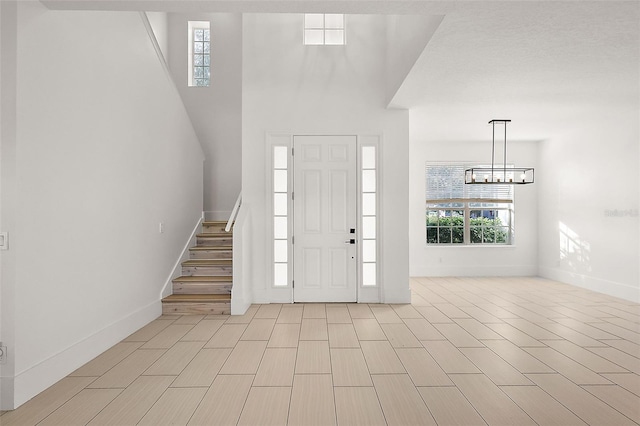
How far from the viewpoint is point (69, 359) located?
3.32 meters

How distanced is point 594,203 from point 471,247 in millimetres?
2393

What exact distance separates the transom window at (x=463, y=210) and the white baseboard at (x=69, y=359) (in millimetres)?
6180

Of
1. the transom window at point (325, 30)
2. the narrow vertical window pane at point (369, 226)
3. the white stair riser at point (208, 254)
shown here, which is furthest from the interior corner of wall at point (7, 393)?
the transom window at point (325, 30)

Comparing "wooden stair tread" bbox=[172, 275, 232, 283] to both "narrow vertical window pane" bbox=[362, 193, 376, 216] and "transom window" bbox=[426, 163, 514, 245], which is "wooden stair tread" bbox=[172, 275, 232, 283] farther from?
"transom window" bbox=[426, 163, 514, 245]

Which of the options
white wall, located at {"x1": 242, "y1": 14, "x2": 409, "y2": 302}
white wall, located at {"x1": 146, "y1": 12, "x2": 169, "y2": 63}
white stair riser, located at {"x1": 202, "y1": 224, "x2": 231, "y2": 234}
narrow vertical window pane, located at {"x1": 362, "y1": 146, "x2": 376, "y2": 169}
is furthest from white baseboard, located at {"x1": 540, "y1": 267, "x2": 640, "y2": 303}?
white wall, located at {"x1": 146, "y1": 12, "x2": 169, "y2": 63}

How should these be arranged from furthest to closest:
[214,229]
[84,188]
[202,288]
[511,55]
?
[214,229] → [202,288] → [511,55] → [84,188]

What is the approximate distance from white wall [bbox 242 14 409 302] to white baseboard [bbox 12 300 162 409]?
76.1 inches

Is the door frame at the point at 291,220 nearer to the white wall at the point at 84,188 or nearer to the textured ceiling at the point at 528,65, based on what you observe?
the textured ceiling at the point at 528,65

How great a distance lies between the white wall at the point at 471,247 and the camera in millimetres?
8625

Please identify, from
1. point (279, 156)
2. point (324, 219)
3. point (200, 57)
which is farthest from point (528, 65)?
point (200, 57)

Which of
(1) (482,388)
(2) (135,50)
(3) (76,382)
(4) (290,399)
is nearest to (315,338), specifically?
(4) (290,399)

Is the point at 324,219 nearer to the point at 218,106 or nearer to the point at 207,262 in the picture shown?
the point at 207,262

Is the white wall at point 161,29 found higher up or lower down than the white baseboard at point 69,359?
higher up

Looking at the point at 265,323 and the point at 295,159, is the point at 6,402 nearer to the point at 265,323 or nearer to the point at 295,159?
the point at 265,323
